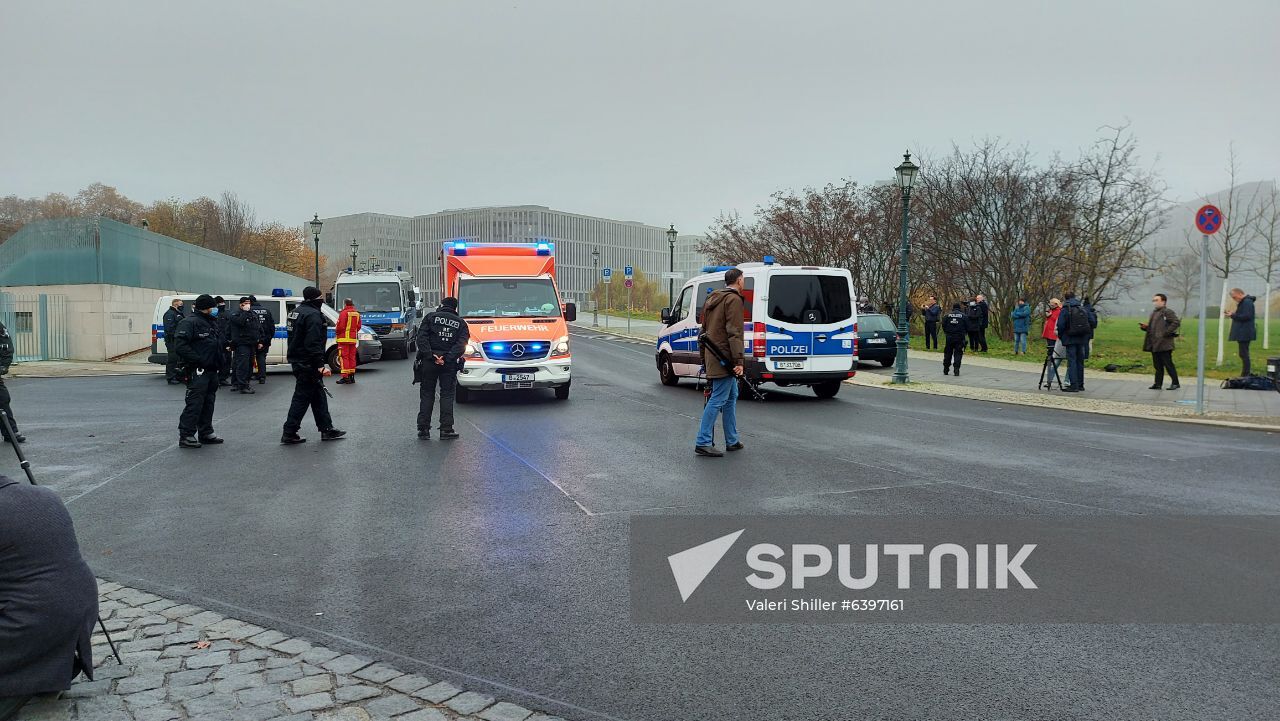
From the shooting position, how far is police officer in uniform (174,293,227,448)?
36.3 feet

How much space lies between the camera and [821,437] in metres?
11.6

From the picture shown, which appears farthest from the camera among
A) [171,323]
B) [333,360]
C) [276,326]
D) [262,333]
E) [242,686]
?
[333,360]

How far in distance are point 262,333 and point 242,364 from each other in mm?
1104

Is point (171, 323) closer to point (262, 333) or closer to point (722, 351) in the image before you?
point (262, 333)

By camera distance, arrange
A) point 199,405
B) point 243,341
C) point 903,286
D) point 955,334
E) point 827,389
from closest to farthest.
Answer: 1. point 199,405
2. point 827,389
3. point 243,341
4. point 903,286
5. point 955,334

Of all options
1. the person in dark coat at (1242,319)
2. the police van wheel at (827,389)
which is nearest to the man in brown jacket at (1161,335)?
the person in dark coat at (1242,319)

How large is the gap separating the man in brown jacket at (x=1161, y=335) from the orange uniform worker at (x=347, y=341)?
1676 cm

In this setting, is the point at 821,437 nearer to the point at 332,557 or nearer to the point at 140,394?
the point at 332,557

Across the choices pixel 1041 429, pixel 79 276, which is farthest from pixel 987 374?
pixel 79 276

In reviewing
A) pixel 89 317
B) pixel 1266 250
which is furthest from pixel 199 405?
pixel 1266 250

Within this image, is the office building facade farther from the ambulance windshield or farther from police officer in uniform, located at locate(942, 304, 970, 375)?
the ambulance windshield

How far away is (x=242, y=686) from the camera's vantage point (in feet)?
12.8

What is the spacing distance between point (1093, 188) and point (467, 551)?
32858mm

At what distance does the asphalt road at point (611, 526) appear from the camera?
3865 millimetres
